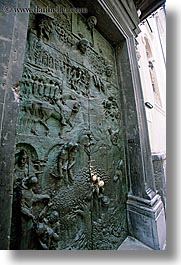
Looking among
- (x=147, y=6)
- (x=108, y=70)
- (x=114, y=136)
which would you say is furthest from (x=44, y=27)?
(x=147, y=6)

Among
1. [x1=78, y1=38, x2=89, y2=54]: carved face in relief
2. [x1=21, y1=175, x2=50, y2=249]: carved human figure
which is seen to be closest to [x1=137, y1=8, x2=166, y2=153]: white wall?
[x1=78, y1=38, x2=89, y2=54]: carved face in relief

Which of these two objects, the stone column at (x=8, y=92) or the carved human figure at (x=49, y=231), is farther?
the carved human figure at (x=49, y=231)

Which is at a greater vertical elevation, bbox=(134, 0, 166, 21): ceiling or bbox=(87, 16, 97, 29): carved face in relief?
bbox=(134, 0, 166, 21): ceiling

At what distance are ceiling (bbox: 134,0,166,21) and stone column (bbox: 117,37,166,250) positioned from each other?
59 cm

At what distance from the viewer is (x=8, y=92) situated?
93 centimetres

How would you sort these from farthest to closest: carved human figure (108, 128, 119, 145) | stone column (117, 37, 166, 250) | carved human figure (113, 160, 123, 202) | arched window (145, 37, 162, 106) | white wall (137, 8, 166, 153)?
arched window (145, 37, 162, 106) < white wall (137, 8, 166, 153) < carved human figure (108, 128, 119, 145) < carved human figure (113, 160, 123, 202) < stone column (117, 37, 166, 250)

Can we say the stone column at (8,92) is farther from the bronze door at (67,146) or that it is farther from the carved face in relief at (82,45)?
the carved face in relief at (82,45)

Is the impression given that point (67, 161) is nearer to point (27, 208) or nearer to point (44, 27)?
point (27, 208)

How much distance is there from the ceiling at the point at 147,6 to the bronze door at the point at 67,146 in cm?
101

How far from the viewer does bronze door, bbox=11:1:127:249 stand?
1.17 m

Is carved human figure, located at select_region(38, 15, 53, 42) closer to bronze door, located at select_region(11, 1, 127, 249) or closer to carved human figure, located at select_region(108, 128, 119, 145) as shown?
bronze door, located at select_region(11, 1, 127, 249)

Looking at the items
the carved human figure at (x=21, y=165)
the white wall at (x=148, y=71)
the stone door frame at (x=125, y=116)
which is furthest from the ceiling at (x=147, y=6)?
the carved human figure at (x=21, y=165)

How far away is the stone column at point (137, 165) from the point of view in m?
1.83

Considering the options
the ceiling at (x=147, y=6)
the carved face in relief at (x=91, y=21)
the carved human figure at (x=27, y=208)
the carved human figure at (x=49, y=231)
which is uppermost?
the ceiling at (x=147, y=6)
